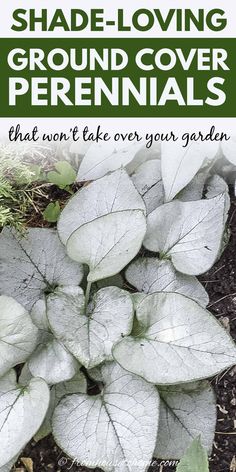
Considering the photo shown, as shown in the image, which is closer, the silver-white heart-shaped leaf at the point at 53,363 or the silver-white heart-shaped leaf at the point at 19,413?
the silver-white heart-shaped leaf at the point at 19,413

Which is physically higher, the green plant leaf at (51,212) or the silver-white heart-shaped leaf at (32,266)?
the green plant leaf at (51,212)

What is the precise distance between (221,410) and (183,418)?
0.61ft

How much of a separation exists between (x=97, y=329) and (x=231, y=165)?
622 millimetres

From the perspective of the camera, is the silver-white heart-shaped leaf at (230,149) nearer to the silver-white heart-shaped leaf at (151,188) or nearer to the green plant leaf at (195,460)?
the silver-white heart-shaped leaf at (151,188)

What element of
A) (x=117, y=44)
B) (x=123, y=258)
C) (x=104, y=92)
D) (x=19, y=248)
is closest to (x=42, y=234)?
(x=19, y=248)

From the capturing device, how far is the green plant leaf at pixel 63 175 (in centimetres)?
189

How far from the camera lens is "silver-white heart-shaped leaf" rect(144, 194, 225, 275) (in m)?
1.70

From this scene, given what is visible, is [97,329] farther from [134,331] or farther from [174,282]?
[174,282]

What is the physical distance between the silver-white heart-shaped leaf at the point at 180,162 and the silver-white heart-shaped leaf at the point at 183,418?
468 mm

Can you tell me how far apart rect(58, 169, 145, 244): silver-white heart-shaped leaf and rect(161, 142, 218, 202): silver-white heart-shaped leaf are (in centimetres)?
12

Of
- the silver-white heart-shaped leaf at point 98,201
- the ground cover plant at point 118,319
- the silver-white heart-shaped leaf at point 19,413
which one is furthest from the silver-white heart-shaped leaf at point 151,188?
the silver-white heart-shaped leaf at point 19,413

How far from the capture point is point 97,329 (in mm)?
1612

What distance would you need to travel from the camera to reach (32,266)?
1.76 meters

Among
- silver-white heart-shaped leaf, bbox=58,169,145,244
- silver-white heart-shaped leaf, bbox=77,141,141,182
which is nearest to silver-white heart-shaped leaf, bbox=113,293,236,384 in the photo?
silver-white heart-shaped leaf, bbox=58,169,145,244
